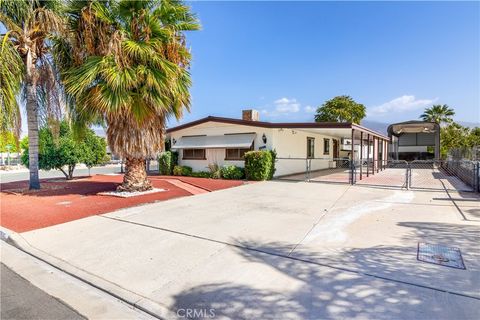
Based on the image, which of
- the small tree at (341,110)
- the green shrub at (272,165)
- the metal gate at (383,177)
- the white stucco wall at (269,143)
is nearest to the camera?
the metal gate at (383,177)

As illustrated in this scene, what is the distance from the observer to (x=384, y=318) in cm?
270

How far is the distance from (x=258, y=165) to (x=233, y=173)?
1.61 meters

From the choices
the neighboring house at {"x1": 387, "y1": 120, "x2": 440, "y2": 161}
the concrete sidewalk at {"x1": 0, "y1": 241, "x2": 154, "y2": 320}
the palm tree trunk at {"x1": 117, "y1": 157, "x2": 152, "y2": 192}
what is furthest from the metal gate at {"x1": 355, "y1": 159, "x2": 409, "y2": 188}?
the concrete sidewalk at {"x1": 0, "y1": 241, "x2": 154, "y2": 320}

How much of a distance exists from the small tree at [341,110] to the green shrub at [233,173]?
26956 mm

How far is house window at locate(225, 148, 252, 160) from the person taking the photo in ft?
50.4

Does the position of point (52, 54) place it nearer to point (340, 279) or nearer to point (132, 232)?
point (132, 232)

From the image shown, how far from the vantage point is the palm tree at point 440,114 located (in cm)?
3834

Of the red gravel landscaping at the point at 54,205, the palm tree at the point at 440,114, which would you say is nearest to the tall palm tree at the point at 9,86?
the red gravel landscaping at the point at 54,205

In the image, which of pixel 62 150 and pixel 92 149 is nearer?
pixel 62 150

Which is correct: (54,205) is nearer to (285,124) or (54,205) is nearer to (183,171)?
(183,171)

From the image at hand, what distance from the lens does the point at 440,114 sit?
128 ft

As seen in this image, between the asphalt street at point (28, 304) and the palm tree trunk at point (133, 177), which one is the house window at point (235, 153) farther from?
the asphalt street at point (28, 304)

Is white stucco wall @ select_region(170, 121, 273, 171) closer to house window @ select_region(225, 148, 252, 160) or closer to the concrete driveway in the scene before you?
house window @ select_region(225, 148, 252, 160)

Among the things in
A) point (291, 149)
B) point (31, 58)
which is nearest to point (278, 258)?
point (31, 58)
